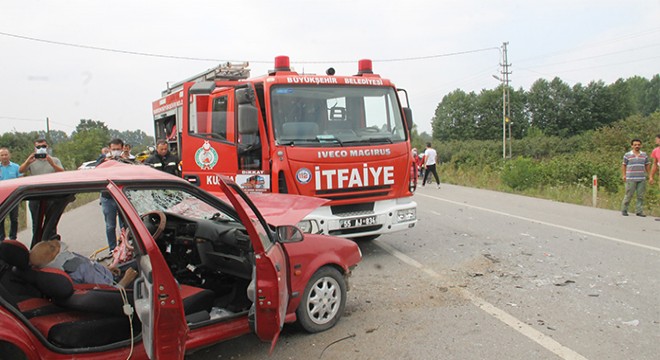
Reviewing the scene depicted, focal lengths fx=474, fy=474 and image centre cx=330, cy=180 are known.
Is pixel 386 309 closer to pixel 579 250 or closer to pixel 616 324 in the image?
pixel 616 324

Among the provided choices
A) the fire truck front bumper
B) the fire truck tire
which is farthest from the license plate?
the fire truck tire

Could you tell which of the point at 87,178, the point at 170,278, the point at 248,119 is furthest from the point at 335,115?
the point at 170,278

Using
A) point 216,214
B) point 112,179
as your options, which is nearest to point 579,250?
point 216,214

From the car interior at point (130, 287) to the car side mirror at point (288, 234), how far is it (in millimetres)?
256

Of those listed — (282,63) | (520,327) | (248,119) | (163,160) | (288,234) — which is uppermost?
(282,63)

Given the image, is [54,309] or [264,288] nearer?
[54,309]

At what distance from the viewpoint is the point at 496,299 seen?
4.78m

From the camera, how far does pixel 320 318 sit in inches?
160

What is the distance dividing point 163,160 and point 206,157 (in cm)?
144

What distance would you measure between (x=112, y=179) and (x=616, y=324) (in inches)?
165

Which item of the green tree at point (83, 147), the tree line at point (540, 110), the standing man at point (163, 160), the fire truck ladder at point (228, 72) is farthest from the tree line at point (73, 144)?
the tree line at point (540, 110)

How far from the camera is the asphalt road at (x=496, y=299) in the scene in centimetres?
368

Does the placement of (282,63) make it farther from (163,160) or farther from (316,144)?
(163,160)

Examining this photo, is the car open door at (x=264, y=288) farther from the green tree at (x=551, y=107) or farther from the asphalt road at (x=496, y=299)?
the green tree at (x=551, y=107)
